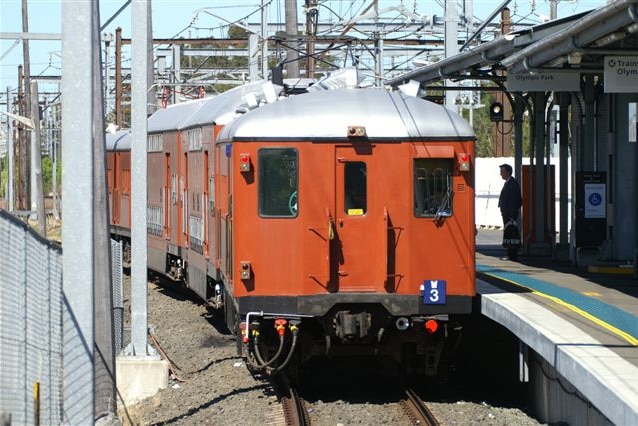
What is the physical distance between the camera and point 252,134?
12836 millimetres

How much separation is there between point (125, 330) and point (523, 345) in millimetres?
8028

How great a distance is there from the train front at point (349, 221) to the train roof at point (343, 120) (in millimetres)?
13

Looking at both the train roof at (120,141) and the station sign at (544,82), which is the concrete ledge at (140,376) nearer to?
the station sign at (544,82)

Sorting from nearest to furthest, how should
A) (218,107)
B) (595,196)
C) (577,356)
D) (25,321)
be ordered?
(25,321)
(577,356)
(218,107)
(595,196)

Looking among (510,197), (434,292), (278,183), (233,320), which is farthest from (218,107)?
(510,197)

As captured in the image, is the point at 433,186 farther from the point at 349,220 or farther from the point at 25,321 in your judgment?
the point at 25,321

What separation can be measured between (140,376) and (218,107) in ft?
13.5

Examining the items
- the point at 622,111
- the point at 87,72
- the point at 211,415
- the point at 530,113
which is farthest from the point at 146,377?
the point at 530,113

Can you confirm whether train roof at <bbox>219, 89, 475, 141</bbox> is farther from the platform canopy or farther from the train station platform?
the train station platform

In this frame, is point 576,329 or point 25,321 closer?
point 25,321

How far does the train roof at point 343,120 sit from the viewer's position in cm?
1286

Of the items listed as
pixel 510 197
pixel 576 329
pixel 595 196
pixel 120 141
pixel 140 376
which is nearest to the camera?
pixel 576 329

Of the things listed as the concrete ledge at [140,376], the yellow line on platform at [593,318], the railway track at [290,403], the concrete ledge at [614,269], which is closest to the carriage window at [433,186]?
the yellow line on platform at [593,318]

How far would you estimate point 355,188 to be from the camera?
1291 centimetres
